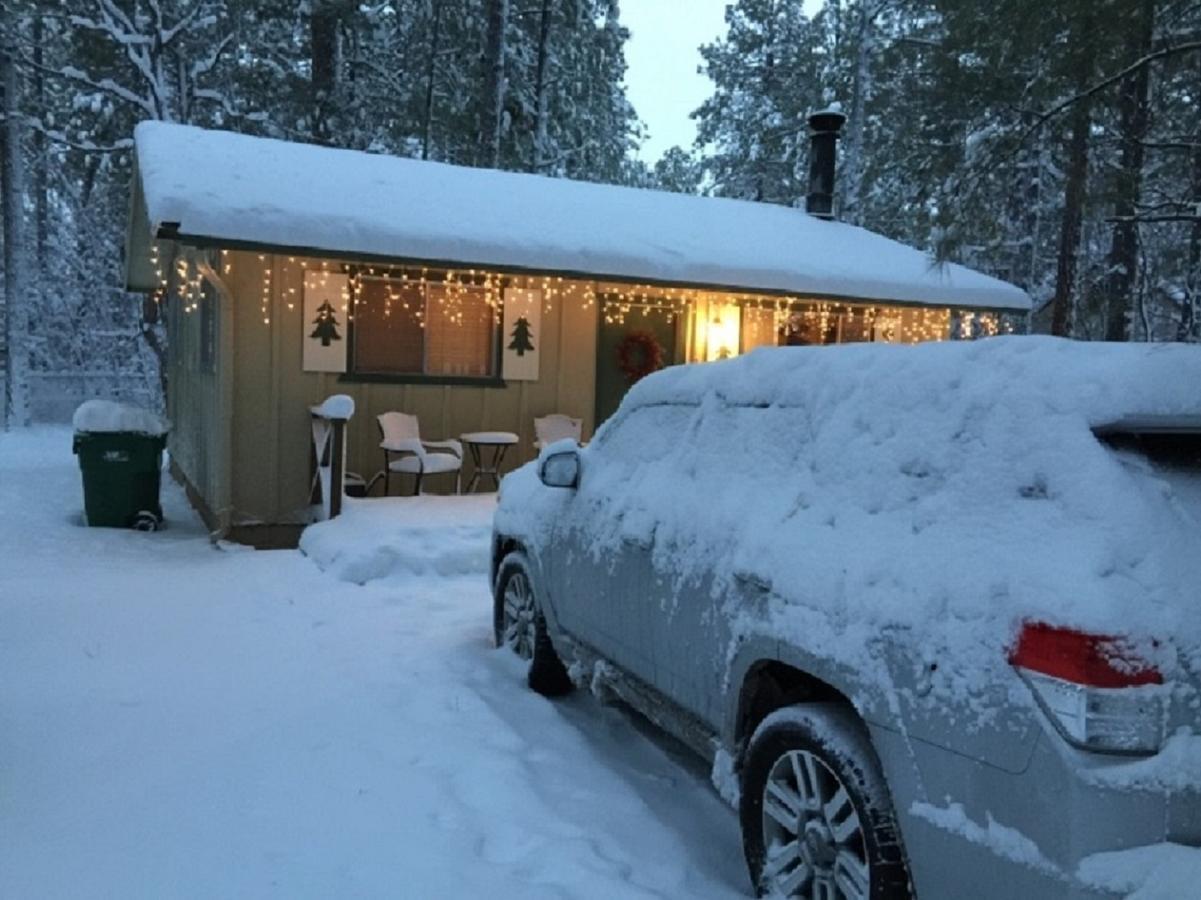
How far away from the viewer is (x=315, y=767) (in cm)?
413

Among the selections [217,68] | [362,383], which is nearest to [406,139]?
[217,68]

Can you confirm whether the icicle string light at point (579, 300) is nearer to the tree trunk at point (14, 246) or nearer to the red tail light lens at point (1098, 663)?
the red tail light lens at point (1098, 663)

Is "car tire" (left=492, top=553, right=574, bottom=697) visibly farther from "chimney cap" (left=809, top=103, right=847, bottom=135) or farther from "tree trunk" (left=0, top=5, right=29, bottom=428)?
"tree trunk" (left=0, top=5, right=29, bottom=428)

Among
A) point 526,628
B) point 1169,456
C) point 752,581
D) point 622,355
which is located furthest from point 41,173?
point 1169,456

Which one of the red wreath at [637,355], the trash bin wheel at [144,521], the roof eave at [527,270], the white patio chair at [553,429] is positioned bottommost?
the trash bin wheel at [144,521]

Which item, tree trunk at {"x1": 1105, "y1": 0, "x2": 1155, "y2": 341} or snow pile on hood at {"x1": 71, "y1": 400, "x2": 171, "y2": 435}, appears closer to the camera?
tree trunk at {"x1": 1105, "y1": 0, "x2": 1155, "y2": 341}

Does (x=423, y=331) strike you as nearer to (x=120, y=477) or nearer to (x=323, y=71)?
(x=120, y=477)

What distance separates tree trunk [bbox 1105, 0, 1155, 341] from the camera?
679cm

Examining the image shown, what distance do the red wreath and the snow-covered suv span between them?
7953 mm

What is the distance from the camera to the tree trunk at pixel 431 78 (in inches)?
913

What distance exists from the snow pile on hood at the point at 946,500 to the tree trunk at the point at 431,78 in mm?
21251

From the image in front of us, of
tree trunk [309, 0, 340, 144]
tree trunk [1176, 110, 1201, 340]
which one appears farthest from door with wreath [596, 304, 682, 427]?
tree trunk [309, 0, 340, 144]

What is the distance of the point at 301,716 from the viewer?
15.6 ft

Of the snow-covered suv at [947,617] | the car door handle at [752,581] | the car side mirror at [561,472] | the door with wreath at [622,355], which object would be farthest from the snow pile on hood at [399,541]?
the car door handle at [752,581]
